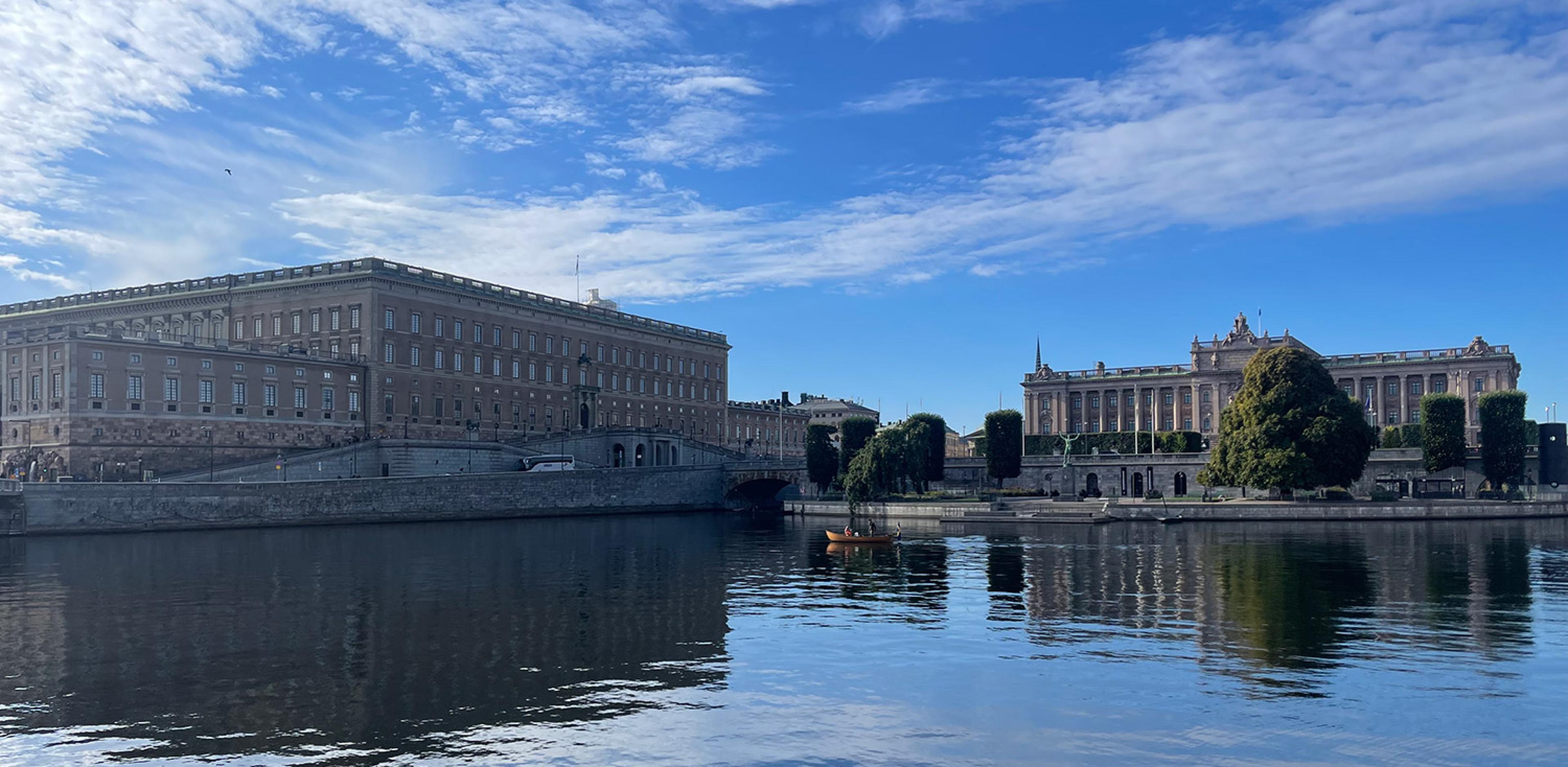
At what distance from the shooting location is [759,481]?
414ft

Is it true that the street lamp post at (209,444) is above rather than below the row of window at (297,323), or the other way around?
below

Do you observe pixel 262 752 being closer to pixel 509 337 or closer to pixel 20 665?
pixel 20 665

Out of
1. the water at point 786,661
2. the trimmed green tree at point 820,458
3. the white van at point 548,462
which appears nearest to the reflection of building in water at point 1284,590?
the water at point 786,661

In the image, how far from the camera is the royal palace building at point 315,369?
87750 millimetres

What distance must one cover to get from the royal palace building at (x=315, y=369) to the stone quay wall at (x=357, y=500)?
1221 cm

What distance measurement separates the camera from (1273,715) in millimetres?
23938

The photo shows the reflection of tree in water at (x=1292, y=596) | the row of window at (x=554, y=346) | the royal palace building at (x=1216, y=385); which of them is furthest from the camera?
the royal palace building at (x=1216, y=385)

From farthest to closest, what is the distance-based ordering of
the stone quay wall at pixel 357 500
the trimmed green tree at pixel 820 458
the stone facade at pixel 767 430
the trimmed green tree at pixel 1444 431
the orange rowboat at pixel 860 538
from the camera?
1. the stone facade at pixel 767 430
2. the trimmed green tree at pixel 820 458
3. the trimmed green tree at pixel 1444 431
4. the stone quay wall at pixel 357 500
5. the orange rowboat at pixel 860 538

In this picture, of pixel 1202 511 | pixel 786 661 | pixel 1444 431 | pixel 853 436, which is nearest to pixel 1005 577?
pixel 786 661

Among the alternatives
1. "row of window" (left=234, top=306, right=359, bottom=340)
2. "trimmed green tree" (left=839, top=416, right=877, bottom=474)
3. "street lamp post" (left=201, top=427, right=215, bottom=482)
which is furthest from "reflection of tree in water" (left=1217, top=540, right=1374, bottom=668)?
"row of window" (left=234, top=306, right=359, bottom=340)

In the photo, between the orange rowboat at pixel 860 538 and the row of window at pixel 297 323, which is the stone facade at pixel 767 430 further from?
the orange rowboat at pixel 860 538

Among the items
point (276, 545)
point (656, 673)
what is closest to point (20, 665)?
point (656, 673)

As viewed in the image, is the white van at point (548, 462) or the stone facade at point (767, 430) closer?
the white van at point (548, 462)

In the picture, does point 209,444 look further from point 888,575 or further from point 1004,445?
point 1004,445
